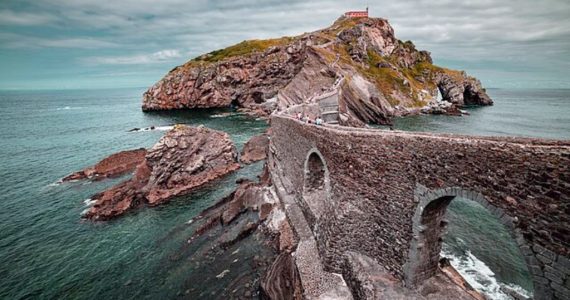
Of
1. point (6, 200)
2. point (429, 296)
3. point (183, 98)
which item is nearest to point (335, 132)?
point (429, 296)

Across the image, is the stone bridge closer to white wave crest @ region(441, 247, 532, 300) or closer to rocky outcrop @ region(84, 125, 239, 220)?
white wave crest @ region(441, 247, 532, 300)

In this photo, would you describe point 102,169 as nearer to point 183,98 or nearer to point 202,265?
point 202,265

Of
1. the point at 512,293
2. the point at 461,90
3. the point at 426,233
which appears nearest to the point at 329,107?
the point at 512,293

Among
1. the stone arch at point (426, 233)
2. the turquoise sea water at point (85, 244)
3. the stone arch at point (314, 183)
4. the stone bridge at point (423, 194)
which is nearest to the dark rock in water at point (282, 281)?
the stone bridge at point (423, 194)

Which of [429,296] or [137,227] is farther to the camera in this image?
[137,227]

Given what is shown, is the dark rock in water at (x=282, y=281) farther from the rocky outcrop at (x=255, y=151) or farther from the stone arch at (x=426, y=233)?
the rocky outcrop at (x=255, y=151)

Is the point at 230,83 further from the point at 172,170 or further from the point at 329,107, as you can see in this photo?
the point at 172,170
